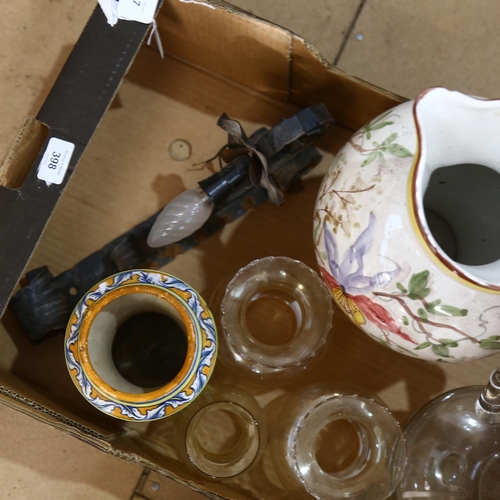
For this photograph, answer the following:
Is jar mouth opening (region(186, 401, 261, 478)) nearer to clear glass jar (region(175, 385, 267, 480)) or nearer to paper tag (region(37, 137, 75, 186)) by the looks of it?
clear glass jar (region(175, 385, 267, 480))

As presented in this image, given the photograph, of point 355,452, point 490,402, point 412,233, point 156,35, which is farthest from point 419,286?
point 156,35

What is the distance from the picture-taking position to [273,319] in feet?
1.72

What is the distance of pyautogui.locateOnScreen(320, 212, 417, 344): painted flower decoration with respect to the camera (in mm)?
322

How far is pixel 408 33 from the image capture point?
0.58 m

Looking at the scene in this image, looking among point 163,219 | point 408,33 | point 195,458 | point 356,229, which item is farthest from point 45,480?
point 408,33

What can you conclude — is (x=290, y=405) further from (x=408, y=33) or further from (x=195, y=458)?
(x=408, y=33)

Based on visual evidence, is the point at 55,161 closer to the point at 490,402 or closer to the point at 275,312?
the point at 275,312

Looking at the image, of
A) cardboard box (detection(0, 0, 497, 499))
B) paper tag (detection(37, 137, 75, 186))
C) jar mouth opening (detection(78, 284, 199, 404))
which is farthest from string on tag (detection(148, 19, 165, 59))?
jar mouth opening (detection(78, 284, 199, 404))

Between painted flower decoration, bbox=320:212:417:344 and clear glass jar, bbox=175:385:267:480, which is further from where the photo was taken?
clear glass jar, bbox=175:385:267:480

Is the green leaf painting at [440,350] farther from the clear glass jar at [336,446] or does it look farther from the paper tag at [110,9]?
the paper tag at [110,9]

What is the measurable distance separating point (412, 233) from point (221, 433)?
0.98ft

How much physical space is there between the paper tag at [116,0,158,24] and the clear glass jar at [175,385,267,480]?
33cm

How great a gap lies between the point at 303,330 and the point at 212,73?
11.0 inches

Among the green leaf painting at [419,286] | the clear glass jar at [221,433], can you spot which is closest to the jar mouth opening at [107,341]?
the clear glass jar at [221,433]
